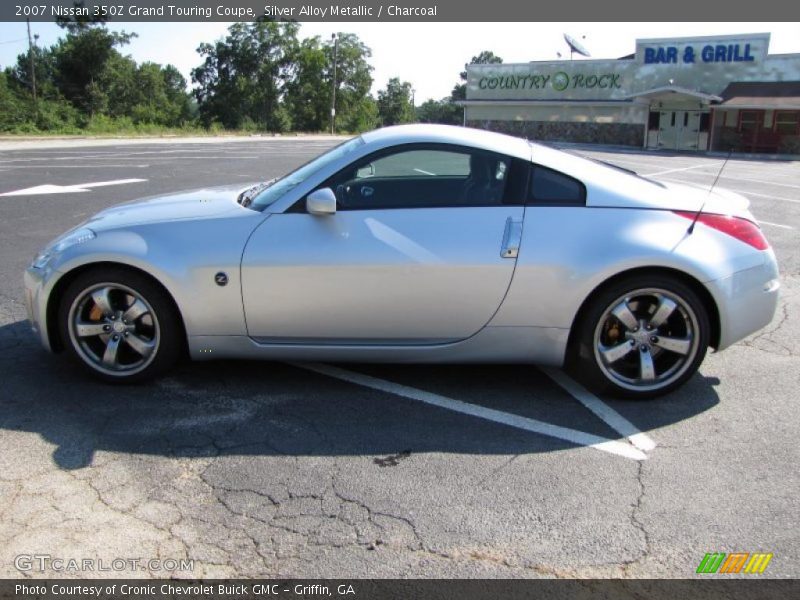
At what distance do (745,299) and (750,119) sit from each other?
38.2 meters

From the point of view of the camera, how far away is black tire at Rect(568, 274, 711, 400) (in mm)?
4082

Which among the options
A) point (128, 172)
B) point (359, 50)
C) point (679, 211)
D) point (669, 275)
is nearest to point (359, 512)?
point (669, 275)

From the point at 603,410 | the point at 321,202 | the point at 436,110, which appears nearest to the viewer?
the point at 321,202

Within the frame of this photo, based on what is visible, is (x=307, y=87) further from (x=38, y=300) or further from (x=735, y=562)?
(x=735, y=562)

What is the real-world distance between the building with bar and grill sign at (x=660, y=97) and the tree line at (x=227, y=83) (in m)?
17.9

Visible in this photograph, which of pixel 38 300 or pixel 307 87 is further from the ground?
pixel 307 87

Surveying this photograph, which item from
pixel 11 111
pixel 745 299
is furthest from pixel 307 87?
pixel 745 299

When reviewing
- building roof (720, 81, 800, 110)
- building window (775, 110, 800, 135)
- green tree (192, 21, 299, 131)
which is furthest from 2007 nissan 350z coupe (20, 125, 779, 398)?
green tree (192, 21, 299, 131)

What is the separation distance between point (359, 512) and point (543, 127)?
4798 centimetres

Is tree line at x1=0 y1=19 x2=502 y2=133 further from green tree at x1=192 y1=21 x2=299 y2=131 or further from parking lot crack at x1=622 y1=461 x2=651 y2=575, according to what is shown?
parking lot crack at x1=622 y1=461 x2=651 y2=575

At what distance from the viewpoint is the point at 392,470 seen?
11.0 ft

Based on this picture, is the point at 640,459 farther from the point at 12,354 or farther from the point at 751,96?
the point at 751,96

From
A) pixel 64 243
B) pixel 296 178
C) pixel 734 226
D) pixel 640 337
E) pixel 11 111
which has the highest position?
pixel 11 111

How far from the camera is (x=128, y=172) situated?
16.4 metres
